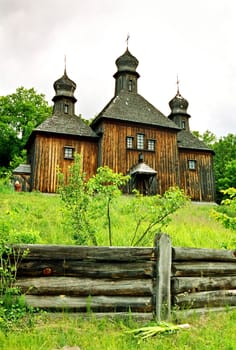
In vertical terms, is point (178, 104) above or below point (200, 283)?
above

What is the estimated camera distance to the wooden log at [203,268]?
5.95m

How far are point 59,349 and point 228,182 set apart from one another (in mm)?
44533

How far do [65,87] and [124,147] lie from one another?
26.8 feet

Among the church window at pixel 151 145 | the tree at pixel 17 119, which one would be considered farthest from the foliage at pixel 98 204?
the tree at pixel 17 119

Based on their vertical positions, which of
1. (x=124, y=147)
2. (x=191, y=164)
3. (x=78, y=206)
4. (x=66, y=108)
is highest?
(x=66, y=108)

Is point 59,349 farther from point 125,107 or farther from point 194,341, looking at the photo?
point 125,107

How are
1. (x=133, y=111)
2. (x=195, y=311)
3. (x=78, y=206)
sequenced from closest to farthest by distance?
(x=195, y=311) → (x=78, y=206) → (x=133, y=111)

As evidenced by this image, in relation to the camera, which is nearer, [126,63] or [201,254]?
[201,254]

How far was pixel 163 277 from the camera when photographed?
569 centimetres

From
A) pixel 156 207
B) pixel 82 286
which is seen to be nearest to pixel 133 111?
pixel 156 207

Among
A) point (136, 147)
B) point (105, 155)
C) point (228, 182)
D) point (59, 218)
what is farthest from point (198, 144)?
point (59, 218)

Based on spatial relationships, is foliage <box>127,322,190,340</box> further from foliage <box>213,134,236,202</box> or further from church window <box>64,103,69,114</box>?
foliage <box>213,134,236,202</box>

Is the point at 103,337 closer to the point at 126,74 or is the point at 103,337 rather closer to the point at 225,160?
the point at 126,74

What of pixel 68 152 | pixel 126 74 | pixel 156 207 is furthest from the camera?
pixel 126 74
